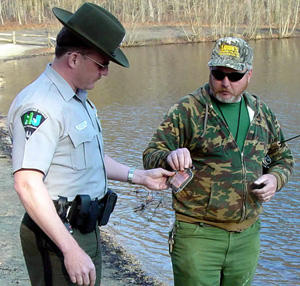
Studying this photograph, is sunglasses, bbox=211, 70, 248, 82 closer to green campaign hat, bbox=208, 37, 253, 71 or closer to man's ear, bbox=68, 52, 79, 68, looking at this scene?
green campaign hat, bbox=208, 37, 253, 71

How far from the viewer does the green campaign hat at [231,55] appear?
10.1ft

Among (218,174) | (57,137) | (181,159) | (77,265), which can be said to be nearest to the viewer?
(77,265)

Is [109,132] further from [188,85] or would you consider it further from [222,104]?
[222,104]

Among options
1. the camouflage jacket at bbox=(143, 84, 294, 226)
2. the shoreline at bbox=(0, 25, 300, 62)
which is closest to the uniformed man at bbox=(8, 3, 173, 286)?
the camouflage jacket at bbox=(143, 84, 294, 226)

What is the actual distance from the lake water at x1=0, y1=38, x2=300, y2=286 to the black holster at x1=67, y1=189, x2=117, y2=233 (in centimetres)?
252

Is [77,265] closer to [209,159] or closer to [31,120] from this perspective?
[31,120]

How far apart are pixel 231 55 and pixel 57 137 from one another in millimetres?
1169

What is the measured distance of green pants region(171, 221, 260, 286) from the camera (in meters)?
3.09

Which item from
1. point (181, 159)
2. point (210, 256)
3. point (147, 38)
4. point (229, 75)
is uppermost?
point (229, 75)

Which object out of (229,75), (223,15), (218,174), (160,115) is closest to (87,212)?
(218,174)

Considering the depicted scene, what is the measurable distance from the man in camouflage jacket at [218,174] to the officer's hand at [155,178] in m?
0.09

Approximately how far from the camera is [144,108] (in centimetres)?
1496

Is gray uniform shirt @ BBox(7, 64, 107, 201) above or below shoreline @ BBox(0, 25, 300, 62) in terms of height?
above

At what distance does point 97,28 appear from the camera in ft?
8.52
